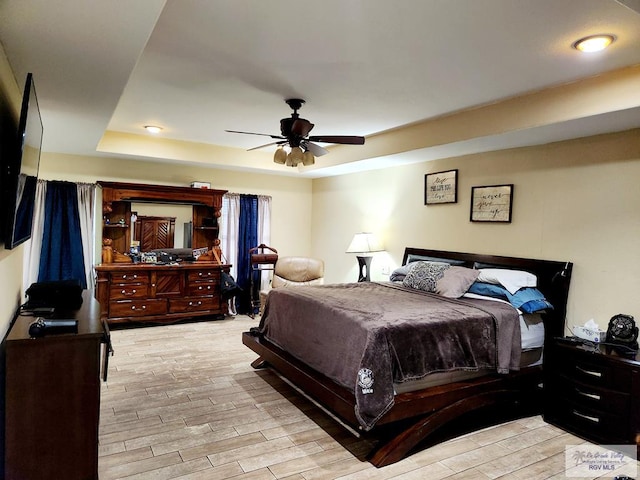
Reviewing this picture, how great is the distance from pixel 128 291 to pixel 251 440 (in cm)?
339

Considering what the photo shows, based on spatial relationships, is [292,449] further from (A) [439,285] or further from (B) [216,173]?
(B) [216,173]

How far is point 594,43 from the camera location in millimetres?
2377

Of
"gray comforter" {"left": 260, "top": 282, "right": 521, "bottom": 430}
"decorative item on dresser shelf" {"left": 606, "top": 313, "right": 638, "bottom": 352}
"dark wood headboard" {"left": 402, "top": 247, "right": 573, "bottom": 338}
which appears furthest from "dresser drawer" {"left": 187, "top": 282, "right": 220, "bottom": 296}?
"decorative item on dresser shelf" {"left": 606, "top": 313, "right": 638, "bottom": 352}

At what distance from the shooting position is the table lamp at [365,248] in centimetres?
542

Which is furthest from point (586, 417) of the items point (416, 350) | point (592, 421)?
point (416, 350)

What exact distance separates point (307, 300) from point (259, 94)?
70.4 inches

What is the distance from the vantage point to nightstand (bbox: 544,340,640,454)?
268cm

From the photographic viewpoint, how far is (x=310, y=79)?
3145 millimetres

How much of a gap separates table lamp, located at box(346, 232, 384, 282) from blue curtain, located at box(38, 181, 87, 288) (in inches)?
141

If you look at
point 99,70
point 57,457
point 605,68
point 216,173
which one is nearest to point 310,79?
point 99,70

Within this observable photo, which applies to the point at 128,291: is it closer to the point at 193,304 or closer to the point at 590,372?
the point at 193,304

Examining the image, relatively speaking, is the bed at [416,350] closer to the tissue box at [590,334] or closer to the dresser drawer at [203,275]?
the tissue box at [590,334]

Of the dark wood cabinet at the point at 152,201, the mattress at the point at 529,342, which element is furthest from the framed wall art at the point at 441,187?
the dark wood cabinet at the point at 152,201

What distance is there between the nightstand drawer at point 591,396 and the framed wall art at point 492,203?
164 centimetres
